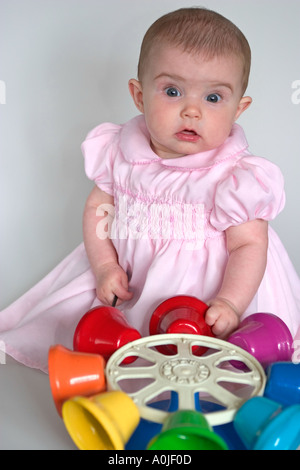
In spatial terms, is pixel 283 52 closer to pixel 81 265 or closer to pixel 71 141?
pixel 71 141

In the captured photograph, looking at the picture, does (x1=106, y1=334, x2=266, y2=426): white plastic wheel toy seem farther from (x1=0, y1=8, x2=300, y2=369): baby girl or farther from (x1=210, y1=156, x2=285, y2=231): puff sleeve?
(x1=210, y1=156, x2=285, y2=231): puff sleeve

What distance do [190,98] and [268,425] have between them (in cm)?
63

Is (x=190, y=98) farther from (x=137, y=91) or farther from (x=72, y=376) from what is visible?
(x=72, y=376)

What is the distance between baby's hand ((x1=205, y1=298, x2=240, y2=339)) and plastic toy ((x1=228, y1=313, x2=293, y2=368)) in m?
0.04

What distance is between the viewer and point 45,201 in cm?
192

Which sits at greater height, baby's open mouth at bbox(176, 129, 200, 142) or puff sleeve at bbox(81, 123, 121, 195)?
baby's open mouth at bbox(176, 129, 200, 142)

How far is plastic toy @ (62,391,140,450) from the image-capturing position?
34.5 inches

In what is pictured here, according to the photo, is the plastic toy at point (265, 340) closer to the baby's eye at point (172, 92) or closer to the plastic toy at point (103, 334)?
the plastic toy at point (103, 334)

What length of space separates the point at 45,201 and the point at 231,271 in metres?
0.81

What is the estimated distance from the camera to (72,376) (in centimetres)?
99

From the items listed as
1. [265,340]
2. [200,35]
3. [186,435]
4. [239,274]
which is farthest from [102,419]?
[200,35]

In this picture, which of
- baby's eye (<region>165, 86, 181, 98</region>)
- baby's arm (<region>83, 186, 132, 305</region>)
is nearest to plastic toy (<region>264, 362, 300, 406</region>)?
baby's arm (<region>83, 186, 132, 305</region>)

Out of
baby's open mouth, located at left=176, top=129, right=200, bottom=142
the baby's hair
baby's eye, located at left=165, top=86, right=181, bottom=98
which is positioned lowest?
baby's open mouth, located at left=176, top=129, right=200, bottom=142
